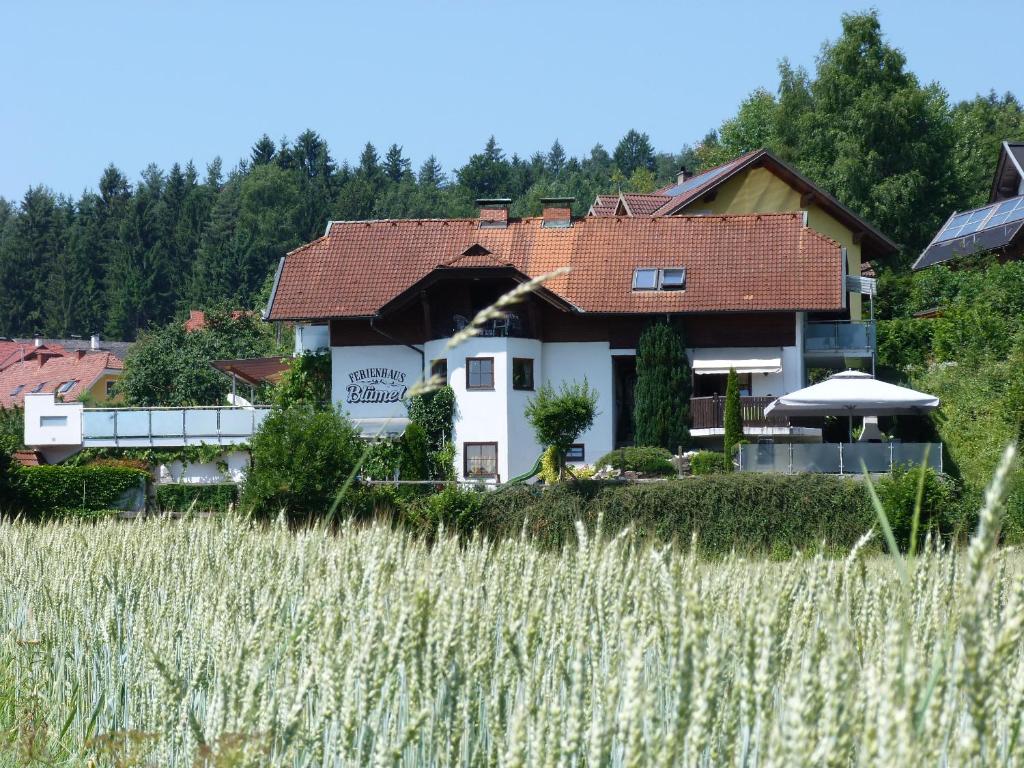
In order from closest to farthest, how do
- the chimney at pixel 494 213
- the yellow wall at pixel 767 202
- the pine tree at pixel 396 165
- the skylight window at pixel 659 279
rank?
the skylight window at pixel 659 279 → the chimney at pixel 494 213 → the yellow wall at pixel 767 202 → the pine tree at pixel 396 165

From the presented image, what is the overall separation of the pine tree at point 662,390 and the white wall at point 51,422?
13.4m

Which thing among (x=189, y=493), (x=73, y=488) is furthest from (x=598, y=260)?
(x=73, y=488)

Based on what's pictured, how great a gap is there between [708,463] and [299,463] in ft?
26.9

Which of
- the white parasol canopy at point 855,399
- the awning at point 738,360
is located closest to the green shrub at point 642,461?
the white parasol canopy at point 855,399

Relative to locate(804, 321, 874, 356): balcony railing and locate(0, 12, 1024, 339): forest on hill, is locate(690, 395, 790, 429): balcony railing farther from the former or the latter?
locate(0, 12, 1024, 339): forest on hill

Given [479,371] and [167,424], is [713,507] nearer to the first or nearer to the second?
[479,371]

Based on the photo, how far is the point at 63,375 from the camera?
67938 millimetres

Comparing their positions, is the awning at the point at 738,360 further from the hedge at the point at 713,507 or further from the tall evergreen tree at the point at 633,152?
the tall evergreen tree at the point at 633,152

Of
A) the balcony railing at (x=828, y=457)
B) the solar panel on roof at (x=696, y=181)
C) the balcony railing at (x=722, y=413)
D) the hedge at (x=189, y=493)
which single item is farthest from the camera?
the solar panel on roof at (x=696, y=181)

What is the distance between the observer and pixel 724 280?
33.0 metres

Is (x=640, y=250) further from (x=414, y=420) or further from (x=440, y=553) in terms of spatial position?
(x=440, y=553)

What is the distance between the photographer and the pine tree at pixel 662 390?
30641mm

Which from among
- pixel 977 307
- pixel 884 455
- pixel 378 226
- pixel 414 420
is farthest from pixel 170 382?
pixel 884 455

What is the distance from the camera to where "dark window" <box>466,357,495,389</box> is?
3133 centimetres
